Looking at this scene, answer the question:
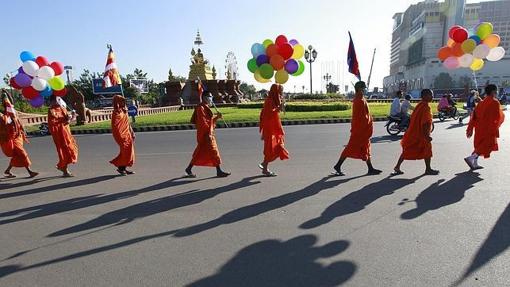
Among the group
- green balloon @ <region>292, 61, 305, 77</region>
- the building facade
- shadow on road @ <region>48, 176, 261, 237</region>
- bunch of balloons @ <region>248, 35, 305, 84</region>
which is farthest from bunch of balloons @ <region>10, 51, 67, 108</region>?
the building facade

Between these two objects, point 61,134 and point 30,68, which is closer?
point 61,134

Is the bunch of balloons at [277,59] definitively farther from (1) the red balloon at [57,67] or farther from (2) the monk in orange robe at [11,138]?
(2) the monk in orange robe at [11,138]

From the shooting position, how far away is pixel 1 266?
3203 mm

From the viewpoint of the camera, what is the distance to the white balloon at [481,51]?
7793 millimetres

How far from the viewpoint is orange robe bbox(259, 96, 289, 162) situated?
253 inches

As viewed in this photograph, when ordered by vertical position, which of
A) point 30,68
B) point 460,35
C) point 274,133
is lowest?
point 274,133

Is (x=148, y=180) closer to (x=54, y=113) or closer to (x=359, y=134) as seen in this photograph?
(x=54, y=113)

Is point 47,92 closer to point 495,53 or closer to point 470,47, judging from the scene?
point 470,47

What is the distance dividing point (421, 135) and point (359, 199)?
196cm

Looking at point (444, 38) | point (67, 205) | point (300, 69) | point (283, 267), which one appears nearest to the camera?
point (283, 267)

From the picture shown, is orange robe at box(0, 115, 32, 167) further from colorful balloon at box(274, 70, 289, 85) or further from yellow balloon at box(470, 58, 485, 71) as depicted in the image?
yellow balloon at box(470, 58, 485, 71)

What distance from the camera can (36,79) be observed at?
7.16 metres

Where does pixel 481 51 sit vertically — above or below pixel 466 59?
above

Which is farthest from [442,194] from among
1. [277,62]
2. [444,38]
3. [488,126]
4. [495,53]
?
[444,38]
